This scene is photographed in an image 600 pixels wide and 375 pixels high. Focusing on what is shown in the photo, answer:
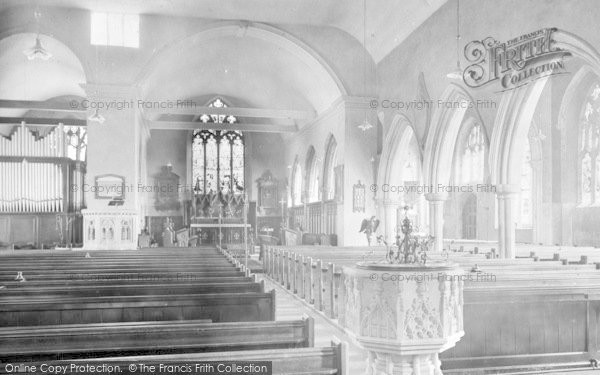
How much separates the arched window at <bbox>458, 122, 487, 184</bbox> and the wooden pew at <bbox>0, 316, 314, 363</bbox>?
1656 cm

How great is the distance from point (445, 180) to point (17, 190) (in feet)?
40.2

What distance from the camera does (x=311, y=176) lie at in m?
22.7

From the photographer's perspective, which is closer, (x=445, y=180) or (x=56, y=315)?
(x=56, y=315)

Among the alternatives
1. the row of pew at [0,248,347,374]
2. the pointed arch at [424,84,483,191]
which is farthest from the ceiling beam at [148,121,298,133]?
the row of pew at [0,248,347,374]

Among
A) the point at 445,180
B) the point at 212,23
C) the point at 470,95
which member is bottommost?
the point at 445,180

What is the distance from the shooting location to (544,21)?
9414mm

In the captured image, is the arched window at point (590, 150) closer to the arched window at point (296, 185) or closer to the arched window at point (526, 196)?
the arched window at point (526, 196)

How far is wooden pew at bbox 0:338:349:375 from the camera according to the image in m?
2.47

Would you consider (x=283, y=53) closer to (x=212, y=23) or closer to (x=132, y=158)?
(x=212, y=23)

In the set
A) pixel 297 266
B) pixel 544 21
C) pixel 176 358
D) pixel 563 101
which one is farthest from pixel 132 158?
pixel 176 358

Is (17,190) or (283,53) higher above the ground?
(283,53)

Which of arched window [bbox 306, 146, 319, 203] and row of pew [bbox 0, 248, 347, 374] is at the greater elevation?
arched window [bbox 306, 146, 319, 203]

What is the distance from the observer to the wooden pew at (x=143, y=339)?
3105 mm

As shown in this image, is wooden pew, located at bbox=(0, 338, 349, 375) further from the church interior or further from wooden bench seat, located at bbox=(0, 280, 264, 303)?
wooden bench seat, located at bbox=(0, 280, 264, 303)
